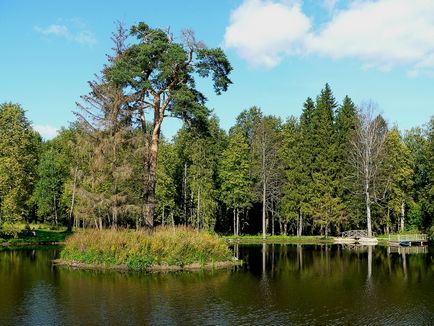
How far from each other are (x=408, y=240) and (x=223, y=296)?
3793 centimetres

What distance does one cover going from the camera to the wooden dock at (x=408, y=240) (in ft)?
163

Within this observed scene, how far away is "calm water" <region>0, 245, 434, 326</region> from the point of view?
1476cm

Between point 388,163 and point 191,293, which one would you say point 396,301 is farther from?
point 388,163

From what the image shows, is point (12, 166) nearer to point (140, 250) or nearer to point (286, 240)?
point (140, 250)

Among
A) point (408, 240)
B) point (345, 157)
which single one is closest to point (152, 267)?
point (408, 240)

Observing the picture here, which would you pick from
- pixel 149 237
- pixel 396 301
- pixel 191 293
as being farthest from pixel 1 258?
pixel 396 301

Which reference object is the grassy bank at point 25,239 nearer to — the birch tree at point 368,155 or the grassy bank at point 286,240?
the grassy bank at point 286,240

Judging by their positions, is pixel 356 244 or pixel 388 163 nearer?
pixel 356 244

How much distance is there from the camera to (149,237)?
89.7 feet

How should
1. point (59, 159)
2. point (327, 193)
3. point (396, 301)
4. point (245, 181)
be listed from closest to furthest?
point (396, 301), point (327, 193), point (245, 181), point (59, 159)

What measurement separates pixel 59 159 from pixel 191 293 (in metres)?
59.4

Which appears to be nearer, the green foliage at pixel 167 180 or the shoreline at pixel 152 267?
the shoreline at pixel 152 267

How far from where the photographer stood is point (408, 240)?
164 feet

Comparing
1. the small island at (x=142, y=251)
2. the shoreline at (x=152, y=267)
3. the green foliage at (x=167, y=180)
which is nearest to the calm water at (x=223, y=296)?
the shoreline at (x=152, y=267)
